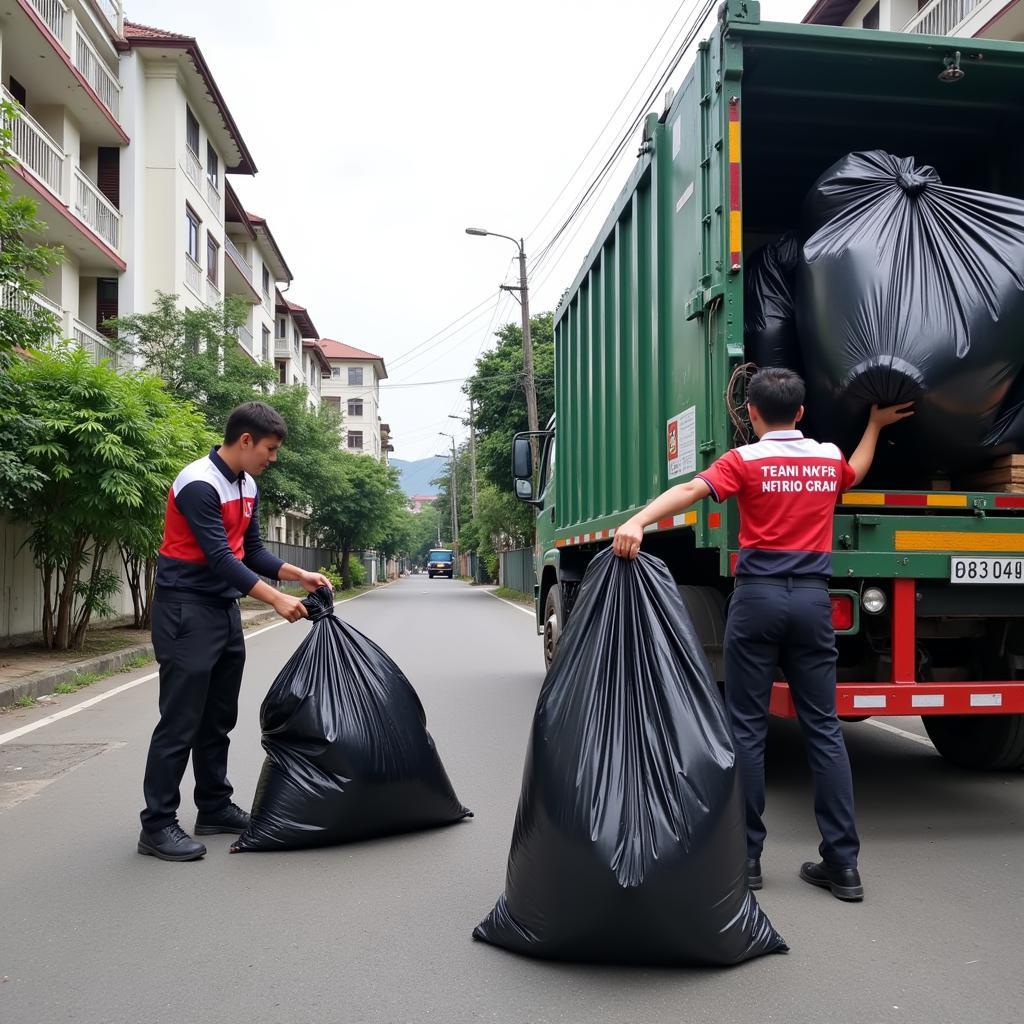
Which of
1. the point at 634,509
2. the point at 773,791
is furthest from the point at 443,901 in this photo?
the point at 634,509

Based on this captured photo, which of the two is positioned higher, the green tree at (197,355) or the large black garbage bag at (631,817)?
the green tree at (197,355)

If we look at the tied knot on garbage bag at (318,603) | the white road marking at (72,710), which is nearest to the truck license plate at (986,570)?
the tied knot on garbage bag at (318,603)

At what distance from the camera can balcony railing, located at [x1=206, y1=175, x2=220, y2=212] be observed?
2784 centimetres

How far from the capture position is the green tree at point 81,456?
988 cm

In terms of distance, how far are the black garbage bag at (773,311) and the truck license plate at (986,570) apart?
1126 millimetres

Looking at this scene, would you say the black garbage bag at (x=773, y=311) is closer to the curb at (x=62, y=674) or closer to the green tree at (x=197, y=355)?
the curb at (x=62, y=674)

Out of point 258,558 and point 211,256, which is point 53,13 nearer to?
point 211,256

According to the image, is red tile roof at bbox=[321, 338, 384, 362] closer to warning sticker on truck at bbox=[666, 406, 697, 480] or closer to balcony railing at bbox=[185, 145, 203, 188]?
balcony railing at bbox=[185, 145, 203, 188]

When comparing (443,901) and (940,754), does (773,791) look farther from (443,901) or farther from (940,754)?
(443,901)

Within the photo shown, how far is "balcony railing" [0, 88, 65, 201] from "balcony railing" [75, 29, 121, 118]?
78.7 inches

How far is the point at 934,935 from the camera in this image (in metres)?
3.15

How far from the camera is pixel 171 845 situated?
13.0ft

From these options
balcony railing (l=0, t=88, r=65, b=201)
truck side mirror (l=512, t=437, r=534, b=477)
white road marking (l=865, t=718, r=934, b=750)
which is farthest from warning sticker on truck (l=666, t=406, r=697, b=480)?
balcony railing (l=0, t=88, r=65, b=201)

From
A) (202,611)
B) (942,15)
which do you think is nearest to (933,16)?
(942,15)
